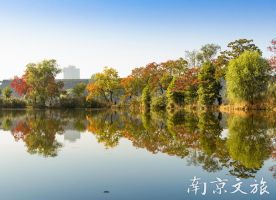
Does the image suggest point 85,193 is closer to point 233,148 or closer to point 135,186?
point 135,186

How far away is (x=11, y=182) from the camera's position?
32.4 ft

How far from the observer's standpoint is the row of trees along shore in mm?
44875

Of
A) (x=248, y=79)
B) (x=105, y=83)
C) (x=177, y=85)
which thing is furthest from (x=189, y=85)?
(x=105, y=83)

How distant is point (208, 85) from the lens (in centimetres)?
5125

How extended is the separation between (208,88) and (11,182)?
43033mm

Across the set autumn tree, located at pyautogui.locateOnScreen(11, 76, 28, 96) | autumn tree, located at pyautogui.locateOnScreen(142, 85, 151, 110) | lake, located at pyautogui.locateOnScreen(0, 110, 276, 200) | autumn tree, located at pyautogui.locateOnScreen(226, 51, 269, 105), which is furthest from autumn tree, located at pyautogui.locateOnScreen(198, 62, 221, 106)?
lake, located at pyautogui.locateOnScreen(0, 110, 276, 200)

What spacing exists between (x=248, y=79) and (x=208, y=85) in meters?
7.67

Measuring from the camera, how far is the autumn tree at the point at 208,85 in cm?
5094

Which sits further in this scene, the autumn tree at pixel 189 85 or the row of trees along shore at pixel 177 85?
the autumn tree at pixel 189 85

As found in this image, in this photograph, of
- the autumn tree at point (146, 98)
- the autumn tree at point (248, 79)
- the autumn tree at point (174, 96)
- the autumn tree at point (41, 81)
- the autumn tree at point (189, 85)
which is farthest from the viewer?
the autumn tree at point (41, 81)

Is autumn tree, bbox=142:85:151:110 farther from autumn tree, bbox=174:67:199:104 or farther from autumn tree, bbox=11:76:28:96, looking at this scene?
autumn tree, bbox=11:76:28:96

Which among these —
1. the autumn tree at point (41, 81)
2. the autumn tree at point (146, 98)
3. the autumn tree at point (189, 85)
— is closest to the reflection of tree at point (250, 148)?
the autumn tree at point (189, 85)

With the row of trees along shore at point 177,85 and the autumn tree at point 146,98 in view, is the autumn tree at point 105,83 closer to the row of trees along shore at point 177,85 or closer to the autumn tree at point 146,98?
the row of trees along shore at point 177,85

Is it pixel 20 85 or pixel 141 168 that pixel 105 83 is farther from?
pixel 141 168
